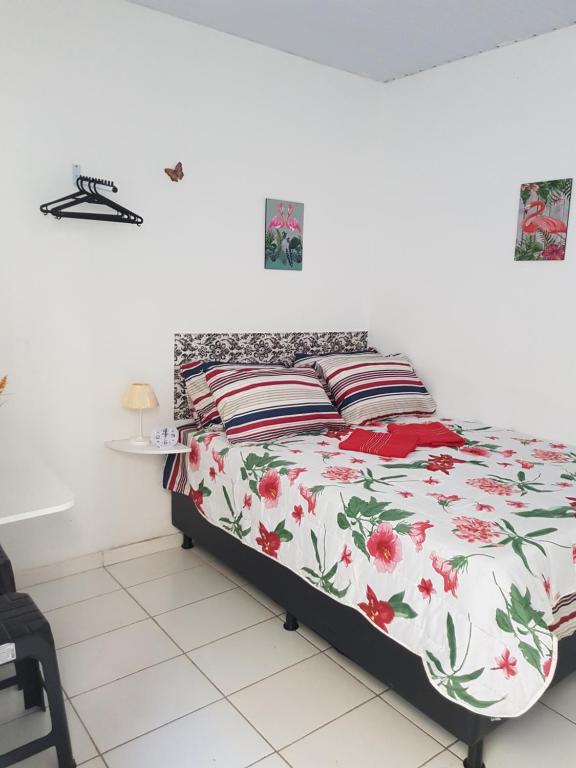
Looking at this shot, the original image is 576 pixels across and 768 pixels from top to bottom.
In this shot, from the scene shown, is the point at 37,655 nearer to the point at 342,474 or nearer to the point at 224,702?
the point at 224,702

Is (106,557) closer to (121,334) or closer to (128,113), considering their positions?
(121,334)

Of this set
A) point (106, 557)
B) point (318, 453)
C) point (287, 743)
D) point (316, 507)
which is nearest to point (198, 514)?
point (106, 557)

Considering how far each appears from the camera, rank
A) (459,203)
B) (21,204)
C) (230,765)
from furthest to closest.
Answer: (459,203) < (21,204) < (230,765)

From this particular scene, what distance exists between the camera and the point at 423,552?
178 centimetres

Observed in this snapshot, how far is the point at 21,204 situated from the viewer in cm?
257

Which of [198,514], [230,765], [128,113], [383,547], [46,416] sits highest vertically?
[128,113]

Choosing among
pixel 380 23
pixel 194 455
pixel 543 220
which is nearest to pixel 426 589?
pixel 194 455

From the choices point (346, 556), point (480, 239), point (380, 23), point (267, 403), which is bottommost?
point (346, 556)

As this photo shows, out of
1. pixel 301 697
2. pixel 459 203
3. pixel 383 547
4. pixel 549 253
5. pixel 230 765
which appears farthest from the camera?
pixel 459 203

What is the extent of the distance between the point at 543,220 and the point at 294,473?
176cm

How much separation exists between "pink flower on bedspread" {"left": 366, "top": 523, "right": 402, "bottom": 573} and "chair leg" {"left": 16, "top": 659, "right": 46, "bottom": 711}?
3.67ft

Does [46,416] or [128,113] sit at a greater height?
[128,113]

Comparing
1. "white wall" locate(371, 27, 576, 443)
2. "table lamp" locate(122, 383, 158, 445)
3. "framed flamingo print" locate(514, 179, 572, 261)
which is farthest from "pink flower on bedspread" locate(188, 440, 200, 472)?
"framed flamingo print" locate(514, 179, 572, 261)

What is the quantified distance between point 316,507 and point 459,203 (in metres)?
2.01
